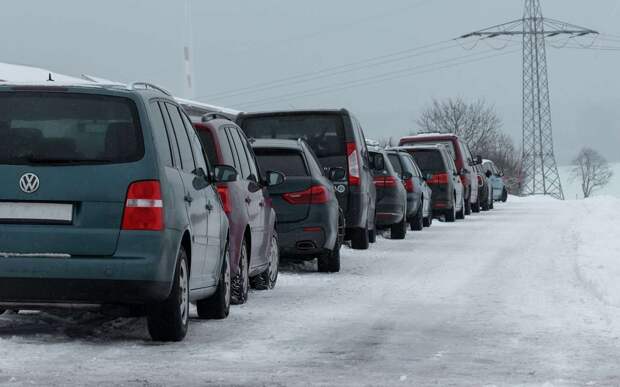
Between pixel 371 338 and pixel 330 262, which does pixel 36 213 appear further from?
pixel 330 262

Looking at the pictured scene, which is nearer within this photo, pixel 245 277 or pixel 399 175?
pixel 245 277

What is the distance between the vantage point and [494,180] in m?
53.2

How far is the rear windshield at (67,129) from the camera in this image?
8648 mm

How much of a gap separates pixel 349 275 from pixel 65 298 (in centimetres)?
766

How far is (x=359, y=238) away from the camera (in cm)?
1998

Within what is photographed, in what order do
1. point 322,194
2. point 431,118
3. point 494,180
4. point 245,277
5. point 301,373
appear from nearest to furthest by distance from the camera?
point 301,373
point 245,277
point 322,194
point 494,180
point 431,118

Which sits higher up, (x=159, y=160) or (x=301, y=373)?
(x=159, y=160)

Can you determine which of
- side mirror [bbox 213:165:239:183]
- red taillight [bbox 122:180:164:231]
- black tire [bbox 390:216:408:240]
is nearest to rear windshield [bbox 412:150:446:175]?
black tire [bbox 390:216:408:240]

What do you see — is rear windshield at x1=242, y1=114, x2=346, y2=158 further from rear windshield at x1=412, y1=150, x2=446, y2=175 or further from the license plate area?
rear windshield at x1=412, y1=150, x2=446, y2=175

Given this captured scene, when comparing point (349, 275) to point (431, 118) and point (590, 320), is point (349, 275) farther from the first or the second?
point (431, 118)

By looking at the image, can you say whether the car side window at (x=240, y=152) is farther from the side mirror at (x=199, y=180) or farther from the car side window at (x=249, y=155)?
the side mirror at (x=199, y=180)

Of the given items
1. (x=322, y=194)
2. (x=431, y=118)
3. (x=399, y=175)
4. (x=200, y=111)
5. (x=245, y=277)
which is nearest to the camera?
(x=245, y=277)

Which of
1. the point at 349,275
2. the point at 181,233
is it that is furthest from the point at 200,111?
the point at 181,233

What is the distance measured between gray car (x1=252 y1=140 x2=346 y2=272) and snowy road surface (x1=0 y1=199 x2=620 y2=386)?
1.31ft
